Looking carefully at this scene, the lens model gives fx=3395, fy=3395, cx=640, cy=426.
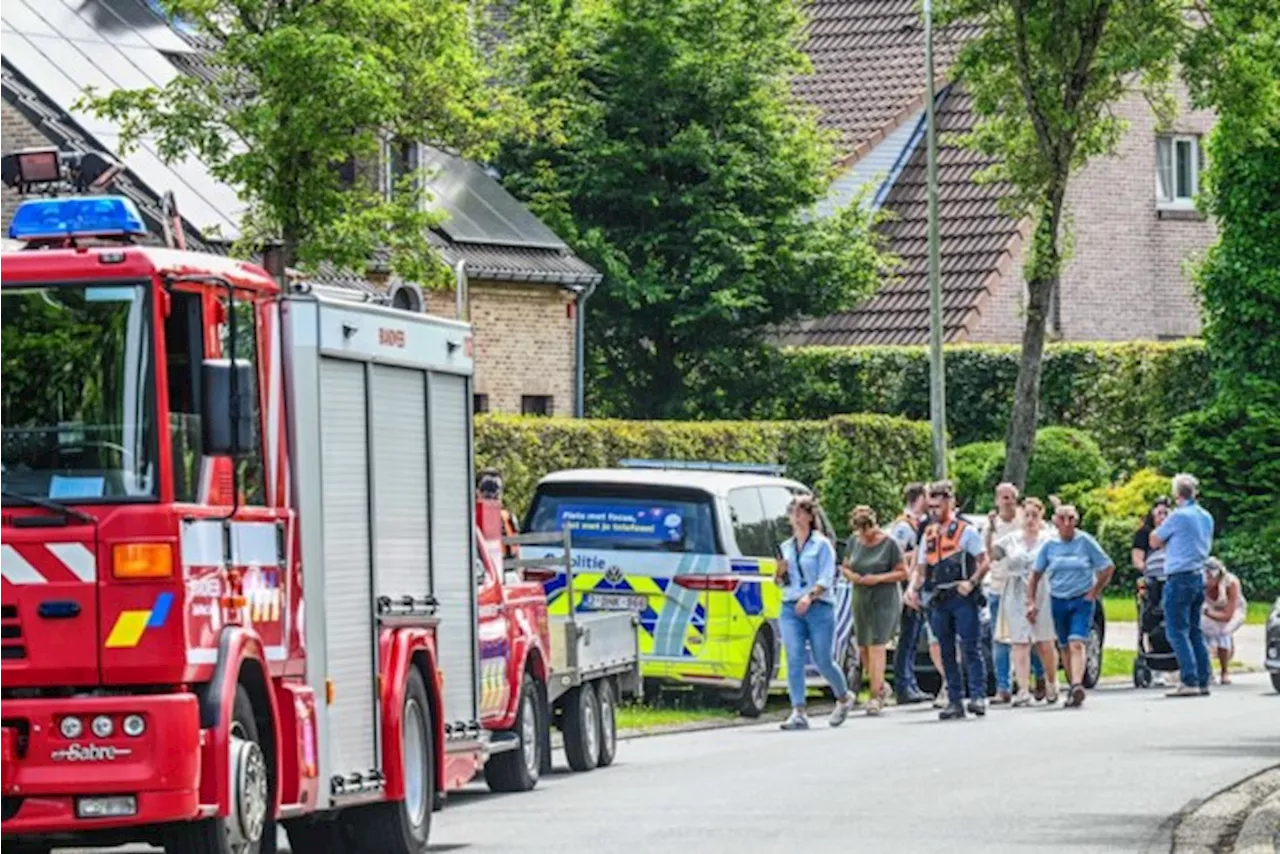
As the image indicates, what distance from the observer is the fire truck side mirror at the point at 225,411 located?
525 inches

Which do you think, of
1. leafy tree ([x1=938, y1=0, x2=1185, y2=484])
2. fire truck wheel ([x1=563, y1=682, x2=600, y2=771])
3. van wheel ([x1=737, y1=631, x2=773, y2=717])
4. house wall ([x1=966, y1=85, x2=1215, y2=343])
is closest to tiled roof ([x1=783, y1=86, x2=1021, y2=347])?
house wall ([x1=966, y1=85, x2=1215, y2=343])

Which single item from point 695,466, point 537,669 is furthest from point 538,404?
point 537,669

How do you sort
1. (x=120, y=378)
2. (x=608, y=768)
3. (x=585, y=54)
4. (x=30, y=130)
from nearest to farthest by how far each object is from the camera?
(x=120, y=378) < (x=608, y=768) < (x=30, y=130) < (x=585, y=54)

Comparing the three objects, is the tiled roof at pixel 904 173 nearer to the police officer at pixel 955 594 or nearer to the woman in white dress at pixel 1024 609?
the woman in white dress at pixel 1024 609

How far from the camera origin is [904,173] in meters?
56.7

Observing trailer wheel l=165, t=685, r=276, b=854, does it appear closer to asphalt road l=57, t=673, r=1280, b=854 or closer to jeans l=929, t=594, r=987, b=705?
asphalt road l=57, t=673, r=1280, b=854

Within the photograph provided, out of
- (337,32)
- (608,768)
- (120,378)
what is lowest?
(608,768)

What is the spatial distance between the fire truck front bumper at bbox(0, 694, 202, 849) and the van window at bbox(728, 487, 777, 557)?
14.2m

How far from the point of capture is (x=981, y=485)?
48.6m

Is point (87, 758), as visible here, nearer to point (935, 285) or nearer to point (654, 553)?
point (654, 553)

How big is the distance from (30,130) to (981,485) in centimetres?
1707

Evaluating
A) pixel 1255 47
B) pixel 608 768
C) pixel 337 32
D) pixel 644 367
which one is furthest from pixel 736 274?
pixel 608 768

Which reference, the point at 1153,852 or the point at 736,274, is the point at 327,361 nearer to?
the point at 1153,852

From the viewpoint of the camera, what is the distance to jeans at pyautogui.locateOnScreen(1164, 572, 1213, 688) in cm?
2986
